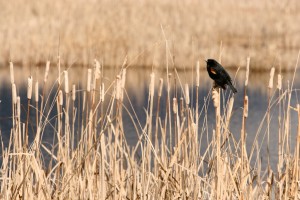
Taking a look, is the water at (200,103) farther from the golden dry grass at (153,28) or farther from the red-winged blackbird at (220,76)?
the red-winged blackbird at (220,76)

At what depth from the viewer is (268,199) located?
17.4 feet

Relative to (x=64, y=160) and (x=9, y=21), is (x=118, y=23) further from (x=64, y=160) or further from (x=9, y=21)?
(x=64, y=160)

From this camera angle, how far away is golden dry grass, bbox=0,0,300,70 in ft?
67.9

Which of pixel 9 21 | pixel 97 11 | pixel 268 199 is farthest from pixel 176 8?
pixel 268 199

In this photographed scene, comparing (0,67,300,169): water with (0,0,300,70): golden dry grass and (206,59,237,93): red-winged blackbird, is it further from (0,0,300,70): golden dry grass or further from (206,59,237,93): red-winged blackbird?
(206,59,237,93): red-winged blackbird

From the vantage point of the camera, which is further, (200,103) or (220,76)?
(200,103)

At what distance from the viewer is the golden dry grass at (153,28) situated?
67.9ft

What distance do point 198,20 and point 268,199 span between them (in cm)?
1847

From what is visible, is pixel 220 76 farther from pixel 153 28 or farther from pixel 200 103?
pixel 153 28

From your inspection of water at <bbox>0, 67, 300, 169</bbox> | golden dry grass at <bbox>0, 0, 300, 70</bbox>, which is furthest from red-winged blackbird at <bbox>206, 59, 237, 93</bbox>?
golden dry grass at <bbox>0, 0, 300, 70</bbox>

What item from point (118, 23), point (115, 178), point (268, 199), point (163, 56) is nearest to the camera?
point (115, 178)

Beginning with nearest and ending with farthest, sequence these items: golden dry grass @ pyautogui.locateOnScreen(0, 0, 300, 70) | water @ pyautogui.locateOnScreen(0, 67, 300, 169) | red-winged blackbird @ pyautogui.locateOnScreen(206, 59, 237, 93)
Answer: red-winged blackbird @ pyautogui.locateOnScreen(206, 59, 237, 93) < water @ pyautogui.locateOnScreen(0, 67, 300, 169) < golden dry grass @ pyautogui.locateOnScreen(0, 0, 300, 70)

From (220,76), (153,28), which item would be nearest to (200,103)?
(153,28)

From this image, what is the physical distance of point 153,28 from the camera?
22.7 metres
